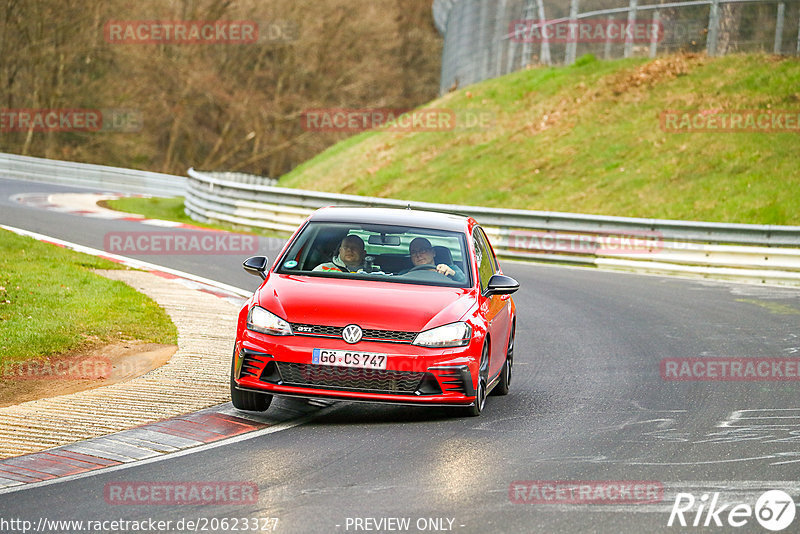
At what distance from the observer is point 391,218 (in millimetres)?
9719

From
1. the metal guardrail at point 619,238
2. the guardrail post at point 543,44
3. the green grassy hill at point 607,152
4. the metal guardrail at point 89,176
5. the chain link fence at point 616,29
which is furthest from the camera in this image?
the metal guardrail at point 89,176

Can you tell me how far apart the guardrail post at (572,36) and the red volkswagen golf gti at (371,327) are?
85.4 ft

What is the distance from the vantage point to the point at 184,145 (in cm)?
6091

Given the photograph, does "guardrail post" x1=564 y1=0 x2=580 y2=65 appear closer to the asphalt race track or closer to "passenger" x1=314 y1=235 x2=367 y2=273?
the asphalt race track

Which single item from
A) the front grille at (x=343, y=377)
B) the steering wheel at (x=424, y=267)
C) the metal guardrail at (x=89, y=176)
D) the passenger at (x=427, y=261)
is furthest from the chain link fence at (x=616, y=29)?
the front grille at (x=343, y=377)

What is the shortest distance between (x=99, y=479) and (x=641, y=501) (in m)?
3.08

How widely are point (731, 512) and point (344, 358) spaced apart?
297cm

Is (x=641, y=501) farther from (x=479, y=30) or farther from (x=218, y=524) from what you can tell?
(x=479, y=30)

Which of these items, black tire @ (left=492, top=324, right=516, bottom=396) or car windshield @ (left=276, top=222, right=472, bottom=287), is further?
black tire @ (left=492, top=324, right=516, bottom=396)

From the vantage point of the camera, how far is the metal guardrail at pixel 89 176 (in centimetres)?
4222

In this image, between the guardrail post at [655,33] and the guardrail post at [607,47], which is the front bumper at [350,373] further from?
the guardrail post at [607,47]

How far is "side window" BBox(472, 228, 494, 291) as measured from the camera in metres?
9.69

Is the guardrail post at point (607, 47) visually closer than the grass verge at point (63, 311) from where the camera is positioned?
No

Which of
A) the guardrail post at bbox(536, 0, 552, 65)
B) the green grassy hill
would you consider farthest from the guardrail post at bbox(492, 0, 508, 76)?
the guardrail post at bbox(536, 0, 552, 65)
